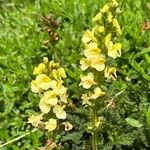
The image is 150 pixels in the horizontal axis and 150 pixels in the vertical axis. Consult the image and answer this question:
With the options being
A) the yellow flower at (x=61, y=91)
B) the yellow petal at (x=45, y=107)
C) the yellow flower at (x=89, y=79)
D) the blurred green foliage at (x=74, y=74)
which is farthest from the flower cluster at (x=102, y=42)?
the blurred green foliage at (x=74, y=74)

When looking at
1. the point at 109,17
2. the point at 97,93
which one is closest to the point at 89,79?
the point at 97,93

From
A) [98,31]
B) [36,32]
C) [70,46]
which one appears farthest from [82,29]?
[98,31]

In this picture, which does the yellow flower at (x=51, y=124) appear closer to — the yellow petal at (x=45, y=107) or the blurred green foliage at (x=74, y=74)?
the yellow petal at (x=45, y=107)

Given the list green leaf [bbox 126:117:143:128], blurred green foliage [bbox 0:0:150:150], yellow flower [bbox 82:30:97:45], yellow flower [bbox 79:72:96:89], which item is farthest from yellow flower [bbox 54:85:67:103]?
green leaf [bbox 126:117:143:128]

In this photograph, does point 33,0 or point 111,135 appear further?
point 33,0

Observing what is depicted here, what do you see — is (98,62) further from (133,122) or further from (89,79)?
(133,122)

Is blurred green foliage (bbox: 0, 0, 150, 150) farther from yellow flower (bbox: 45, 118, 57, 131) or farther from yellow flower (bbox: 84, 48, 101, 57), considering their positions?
yellow flower (bbox: 84, 48, 101, 57)

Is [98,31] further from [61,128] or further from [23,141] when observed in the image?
[23,141]
